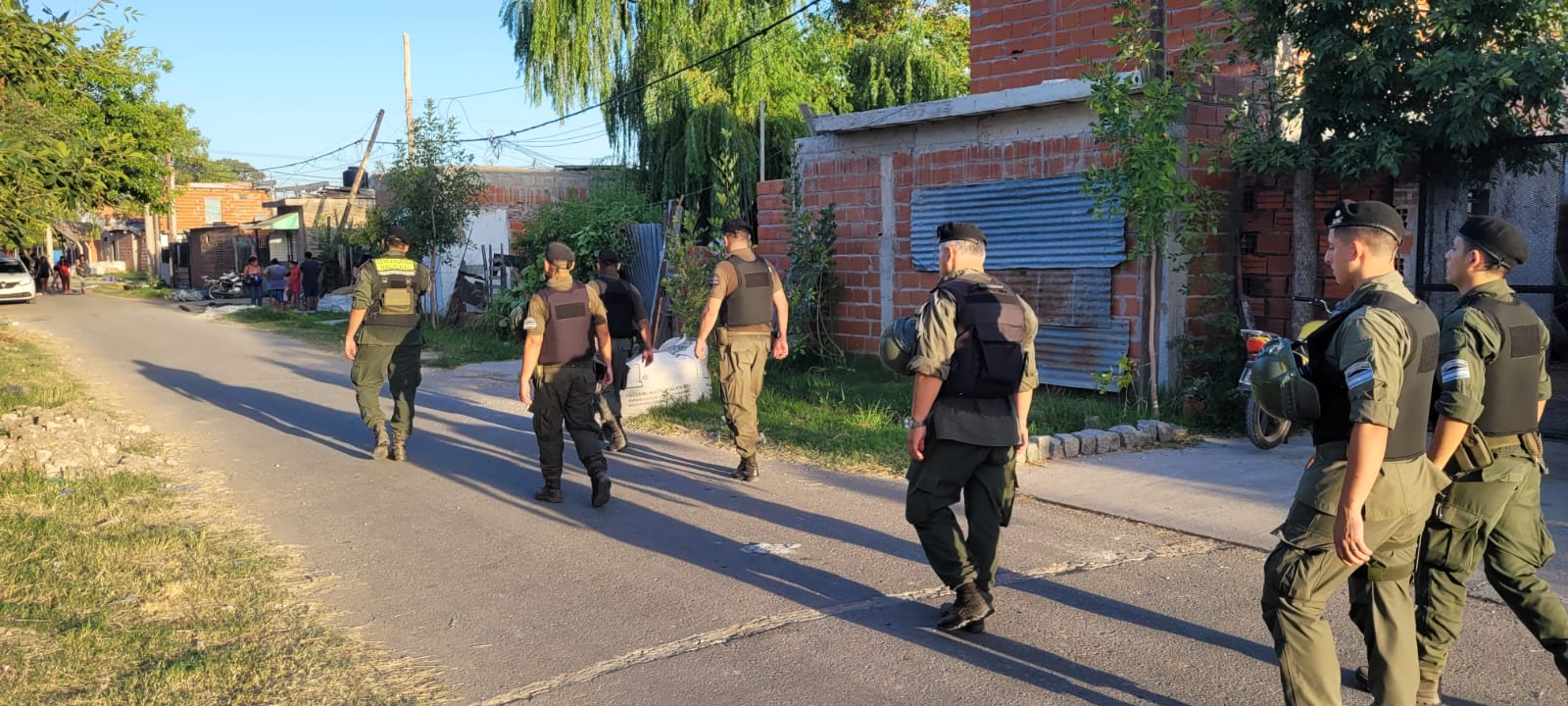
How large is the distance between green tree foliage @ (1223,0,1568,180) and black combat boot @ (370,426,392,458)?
6792 millimetres

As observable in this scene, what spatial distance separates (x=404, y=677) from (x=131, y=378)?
1204cm

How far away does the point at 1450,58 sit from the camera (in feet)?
→ 25.1

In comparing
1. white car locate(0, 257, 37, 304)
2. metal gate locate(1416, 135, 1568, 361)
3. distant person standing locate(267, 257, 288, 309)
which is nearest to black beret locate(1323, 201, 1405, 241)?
metal gate locate(1416, 135, 1568, 361)

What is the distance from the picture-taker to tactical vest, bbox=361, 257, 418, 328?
8.75m

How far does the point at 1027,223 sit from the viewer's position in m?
10.9

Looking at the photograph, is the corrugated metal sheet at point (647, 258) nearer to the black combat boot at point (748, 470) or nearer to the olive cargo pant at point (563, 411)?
the black combat boot at point (748, 470)

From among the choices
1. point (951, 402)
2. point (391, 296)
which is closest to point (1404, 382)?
point (951, 402)

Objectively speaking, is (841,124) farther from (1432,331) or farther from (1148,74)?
(1432,331)

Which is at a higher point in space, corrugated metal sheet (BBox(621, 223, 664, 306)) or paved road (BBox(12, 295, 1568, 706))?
corrugated metal sheet (BBox(621, 223, 664, 306))

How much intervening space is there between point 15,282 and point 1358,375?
36780 mm

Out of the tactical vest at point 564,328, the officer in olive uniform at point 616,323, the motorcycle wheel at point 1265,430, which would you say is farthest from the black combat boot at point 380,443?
the motorcycle wheel at point 1265,430

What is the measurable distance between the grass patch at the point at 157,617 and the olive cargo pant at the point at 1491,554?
3407 millimetres

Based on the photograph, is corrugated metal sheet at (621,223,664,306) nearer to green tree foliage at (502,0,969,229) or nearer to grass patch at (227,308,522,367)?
grass patch at (227,308,522,367)

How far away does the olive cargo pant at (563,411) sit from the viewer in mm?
7199
